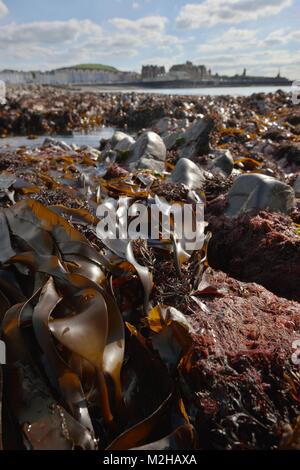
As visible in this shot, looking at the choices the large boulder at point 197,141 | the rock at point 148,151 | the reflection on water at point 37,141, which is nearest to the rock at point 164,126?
the reflection on water at point 37,141

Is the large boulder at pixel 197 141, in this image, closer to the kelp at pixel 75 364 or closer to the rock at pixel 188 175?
the rock at pixel 188 175

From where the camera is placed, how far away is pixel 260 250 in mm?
2047

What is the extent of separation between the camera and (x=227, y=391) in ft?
3.87

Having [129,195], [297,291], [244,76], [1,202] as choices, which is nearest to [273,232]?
[297,291]

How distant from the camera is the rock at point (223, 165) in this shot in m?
3.86

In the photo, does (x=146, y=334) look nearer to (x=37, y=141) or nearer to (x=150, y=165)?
(x=150, y=165)

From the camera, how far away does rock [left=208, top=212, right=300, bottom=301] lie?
1.93 metres

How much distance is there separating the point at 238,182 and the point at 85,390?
1.77m

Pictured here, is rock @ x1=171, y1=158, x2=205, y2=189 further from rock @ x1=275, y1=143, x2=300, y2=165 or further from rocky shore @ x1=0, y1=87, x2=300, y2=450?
rock @ x1=275, y1=143, x2=300, y2=165

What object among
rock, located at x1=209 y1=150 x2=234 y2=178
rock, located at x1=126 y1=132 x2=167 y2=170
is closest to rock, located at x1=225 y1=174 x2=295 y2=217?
rock, located at x1=209 y1=150 x2=234 y2=178

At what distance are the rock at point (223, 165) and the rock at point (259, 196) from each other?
1.30 m

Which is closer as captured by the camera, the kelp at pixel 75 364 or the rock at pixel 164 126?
the kelp at pixel 75 364

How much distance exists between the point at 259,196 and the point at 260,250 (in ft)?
1.58

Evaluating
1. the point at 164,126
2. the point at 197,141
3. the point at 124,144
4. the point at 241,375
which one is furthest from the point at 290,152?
the point at 241,375
